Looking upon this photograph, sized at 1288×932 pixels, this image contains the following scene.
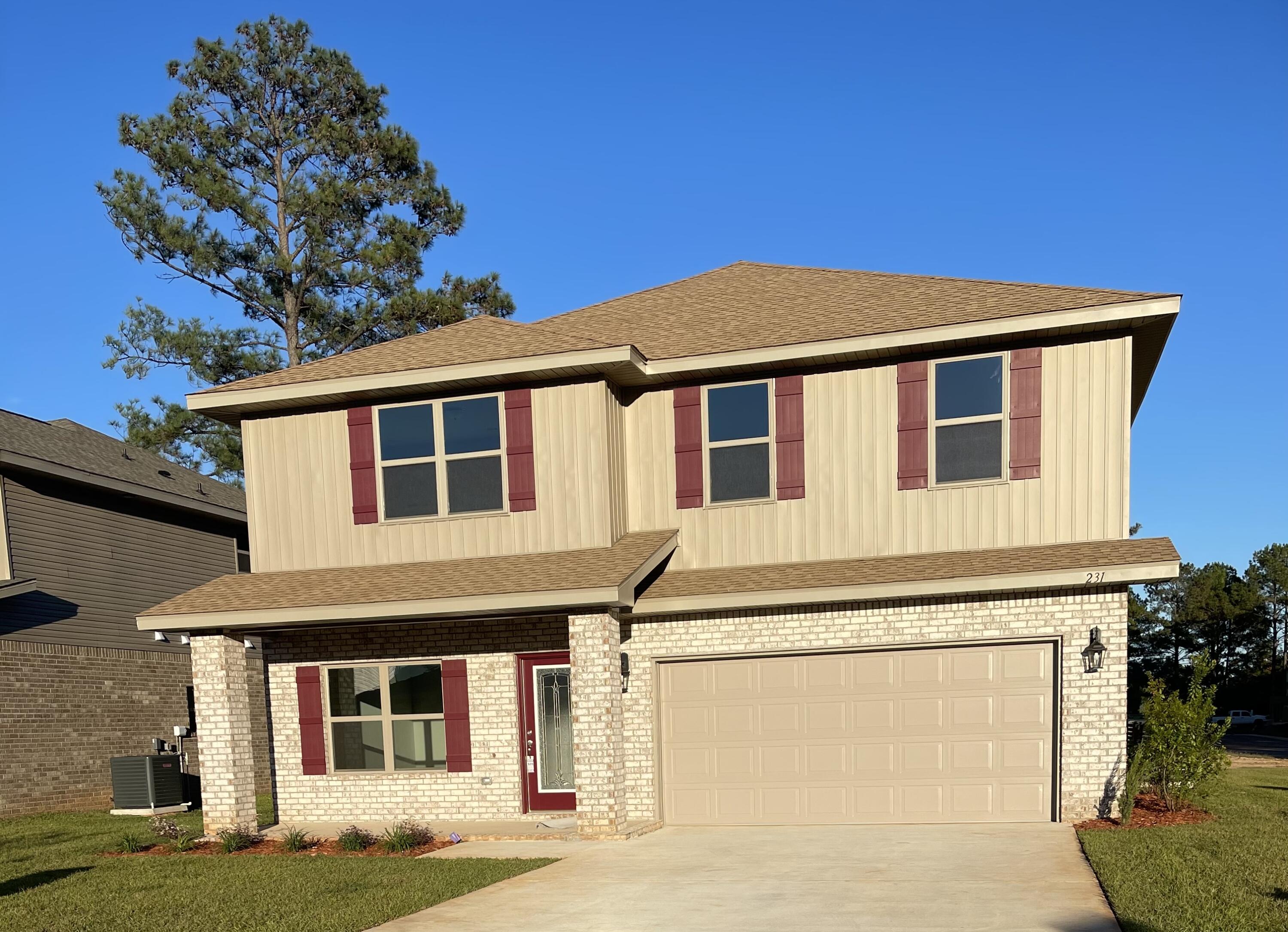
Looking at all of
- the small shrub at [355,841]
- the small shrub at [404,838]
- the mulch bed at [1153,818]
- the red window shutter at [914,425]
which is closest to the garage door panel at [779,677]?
the red window shutter at [914,425]

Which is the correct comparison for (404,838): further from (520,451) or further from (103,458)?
(103,458)

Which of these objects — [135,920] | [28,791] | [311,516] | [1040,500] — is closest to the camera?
[135,920]

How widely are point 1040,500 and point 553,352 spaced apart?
5926 mm

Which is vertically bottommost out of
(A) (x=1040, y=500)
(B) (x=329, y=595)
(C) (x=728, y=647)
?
(C) (x=728, y=647)

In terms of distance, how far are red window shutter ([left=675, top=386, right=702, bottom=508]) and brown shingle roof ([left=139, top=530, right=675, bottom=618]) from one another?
515mm

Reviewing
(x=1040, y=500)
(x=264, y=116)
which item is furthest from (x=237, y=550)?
(x=1040, y=500)

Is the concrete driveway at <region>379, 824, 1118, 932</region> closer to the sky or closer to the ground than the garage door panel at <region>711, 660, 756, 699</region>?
closer to the ground

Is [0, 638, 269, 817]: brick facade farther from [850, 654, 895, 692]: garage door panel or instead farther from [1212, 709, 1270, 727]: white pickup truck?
[1212, 709, 1270, 727]: white pickup truck

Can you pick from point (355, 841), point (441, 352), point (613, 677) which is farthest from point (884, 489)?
point (355, 841)

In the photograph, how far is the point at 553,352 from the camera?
11.9 m

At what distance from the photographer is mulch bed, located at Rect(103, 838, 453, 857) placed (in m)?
10.7

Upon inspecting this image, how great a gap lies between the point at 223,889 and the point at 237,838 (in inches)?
92.4

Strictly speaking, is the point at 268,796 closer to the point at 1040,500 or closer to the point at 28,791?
the point at 28,791

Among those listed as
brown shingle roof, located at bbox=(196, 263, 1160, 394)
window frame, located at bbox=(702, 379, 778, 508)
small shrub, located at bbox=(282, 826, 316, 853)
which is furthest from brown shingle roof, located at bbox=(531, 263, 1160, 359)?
small shrub, located at bbox=(282, 826, 316, 853)
